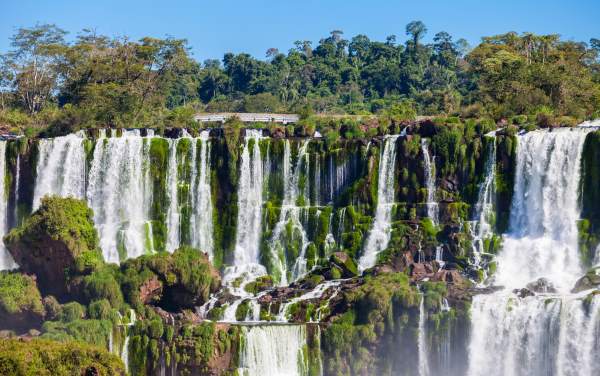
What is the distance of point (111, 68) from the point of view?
93812 millimetres

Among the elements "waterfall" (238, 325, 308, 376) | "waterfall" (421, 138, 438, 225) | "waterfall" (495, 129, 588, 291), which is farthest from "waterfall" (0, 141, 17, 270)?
"waterfall" (495, 129, 588, 291)

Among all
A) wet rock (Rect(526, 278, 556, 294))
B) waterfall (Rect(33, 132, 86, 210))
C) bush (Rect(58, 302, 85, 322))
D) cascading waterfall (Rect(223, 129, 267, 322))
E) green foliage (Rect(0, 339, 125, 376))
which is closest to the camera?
green foliage (Rect(0, 339, 125, 376))

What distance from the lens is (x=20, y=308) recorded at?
66.1 meters

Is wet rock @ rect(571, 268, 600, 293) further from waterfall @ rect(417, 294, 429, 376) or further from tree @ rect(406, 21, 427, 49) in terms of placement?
tree @ rect(406, 21, 427, 49)

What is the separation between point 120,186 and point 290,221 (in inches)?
349

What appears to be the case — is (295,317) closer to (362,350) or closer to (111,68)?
(362,350)

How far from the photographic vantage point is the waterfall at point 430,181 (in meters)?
74.3

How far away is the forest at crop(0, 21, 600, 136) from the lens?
84562mm

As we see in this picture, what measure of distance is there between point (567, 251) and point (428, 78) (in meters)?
54.9

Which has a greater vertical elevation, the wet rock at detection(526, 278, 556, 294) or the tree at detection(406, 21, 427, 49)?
the tree at detection(406, 21, 427, 49)

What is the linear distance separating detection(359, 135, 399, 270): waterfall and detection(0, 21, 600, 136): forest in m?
6.66

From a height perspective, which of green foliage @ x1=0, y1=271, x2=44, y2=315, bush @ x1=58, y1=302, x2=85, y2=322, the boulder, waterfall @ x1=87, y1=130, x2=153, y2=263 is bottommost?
bush @ x1=58, y1=302, x2=85, y2=322

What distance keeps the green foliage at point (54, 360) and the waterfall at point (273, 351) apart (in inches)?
472

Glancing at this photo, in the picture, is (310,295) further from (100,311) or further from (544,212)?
(544,212)
